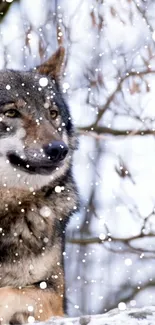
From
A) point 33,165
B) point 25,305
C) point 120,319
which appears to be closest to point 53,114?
point 33,165

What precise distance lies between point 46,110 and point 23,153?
1.28 ft

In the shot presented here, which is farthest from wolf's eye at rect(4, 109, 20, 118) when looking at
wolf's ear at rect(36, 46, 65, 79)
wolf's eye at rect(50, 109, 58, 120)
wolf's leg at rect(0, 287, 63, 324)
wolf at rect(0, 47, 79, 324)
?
wolf's leg at rect(0, 287, 63, 324)

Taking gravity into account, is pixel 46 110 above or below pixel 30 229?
above

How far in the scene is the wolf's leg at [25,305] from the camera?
4266 mm

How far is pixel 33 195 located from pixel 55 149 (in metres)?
0.46

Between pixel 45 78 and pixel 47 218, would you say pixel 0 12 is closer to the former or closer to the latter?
pixel 45 78

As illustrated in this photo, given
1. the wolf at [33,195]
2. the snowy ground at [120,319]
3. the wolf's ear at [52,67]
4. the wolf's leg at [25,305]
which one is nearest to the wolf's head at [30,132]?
the wolf at [33,195]

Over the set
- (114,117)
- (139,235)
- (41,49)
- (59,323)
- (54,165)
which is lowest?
(139,235)

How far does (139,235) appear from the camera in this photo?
7449 millimetres

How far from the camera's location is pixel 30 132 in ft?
15.3

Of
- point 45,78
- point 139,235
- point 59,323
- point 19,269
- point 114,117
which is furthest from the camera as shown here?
point 114,117

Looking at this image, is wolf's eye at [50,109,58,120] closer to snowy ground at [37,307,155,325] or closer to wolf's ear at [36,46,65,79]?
wolf's ear at [36,46,65,79]

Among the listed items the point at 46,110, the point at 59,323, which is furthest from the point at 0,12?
the point at 59,323

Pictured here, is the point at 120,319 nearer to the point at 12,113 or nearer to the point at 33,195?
the point at 33,195
